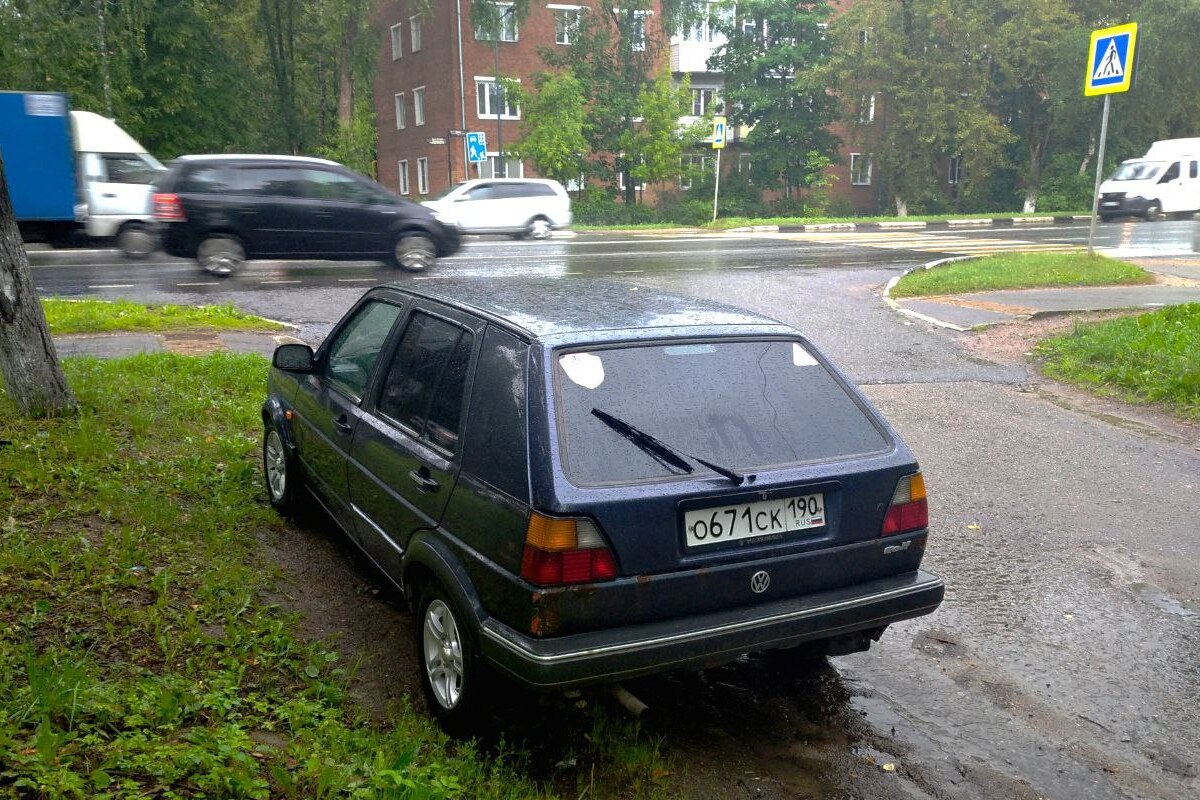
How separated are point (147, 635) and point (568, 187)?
41577 mm

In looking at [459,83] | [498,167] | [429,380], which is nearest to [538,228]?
[498,167]

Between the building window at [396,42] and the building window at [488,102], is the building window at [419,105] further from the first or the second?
the building window at [488,102]

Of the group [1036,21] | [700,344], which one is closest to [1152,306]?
[700,344]

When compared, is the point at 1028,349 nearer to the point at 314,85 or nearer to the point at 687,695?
the point at 687,695

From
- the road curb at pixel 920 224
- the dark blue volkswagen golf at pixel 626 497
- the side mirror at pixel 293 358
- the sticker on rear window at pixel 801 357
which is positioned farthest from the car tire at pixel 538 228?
the sticker on rear window at pixel 801 357

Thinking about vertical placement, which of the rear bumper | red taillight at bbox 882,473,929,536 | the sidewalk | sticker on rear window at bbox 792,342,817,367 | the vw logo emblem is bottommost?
the sidewalk

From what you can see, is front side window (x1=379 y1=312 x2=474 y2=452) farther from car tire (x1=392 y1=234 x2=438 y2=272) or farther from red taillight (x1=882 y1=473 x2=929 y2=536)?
car tire (x1=392 y1=234 x2=438 y2=272)

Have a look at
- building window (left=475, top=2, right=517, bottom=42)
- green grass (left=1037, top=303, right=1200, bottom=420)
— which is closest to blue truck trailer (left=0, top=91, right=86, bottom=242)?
green grass (left=1037, top=303, right=1200, bottom=420)

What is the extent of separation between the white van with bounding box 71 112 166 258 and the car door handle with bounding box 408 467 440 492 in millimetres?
17960

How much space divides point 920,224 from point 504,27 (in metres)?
18.9

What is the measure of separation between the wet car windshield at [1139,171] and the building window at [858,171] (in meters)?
14.7

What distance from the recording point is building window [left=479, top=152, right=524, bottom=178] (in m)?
44.2

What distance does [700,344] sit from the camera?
3.71 meters

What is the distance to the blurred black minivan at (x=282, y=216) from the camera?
52.3ft
